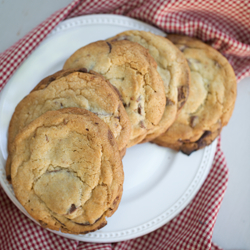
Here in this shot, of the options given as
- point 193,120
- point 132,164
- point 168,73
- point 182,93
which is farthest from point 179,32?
point 132,164

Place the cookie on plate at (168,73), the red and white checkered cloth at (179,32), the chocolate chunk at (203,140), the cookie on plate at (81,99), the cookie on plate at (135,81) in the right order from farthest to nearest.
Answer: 1. the chocolate chunk at (203,140)
2. the red and white checkered cloth at (179,32)
3. the cookie on plate at (168,73)
4. the cookie on plate at (135,81)
5. the cookie on plate at (81,99)

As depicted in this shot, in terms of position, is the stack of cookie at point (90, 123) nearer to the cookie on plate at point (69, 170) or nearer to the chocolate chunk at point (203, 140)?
the cookie on plate at point (69, 170)

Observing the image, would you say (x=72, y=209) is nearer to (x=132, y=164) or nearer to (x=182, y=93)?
(x=132, y=164)

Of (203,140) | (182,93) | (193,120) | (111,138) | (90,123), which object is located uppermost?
(90,123)

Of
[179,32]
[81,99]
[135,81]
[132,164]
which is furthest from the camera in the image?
[179,32]

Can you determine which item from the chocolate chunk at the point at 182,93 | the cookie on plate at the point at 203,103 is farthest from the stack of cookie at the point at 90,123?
the cookie on plate at the point at 203,103

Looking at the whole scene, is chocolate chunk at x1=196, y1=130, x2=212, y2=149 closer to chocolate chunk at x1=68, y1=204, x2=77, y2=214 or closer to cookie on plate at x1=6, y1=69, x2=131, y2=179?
cookie on plate at x1=6, y1=69, x2=131, y2=179
